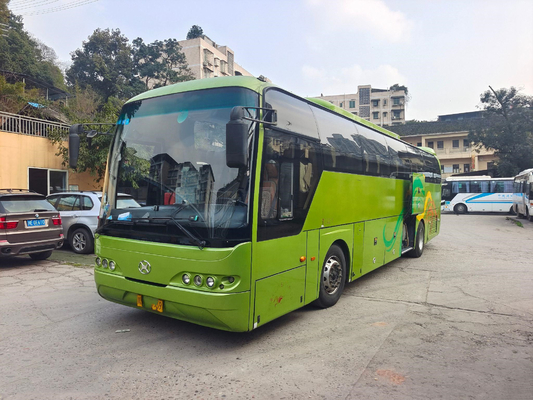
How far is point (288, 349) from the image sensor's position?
4.44 m

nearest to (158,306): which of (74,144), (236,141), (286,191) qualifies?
(286,191)

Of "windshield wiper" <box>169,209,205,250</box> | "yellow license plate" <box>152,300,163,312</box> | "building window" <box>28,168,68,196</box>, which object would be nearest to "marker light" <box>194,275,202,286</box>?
"windshield wiper" <box>169,209,205,250</box>

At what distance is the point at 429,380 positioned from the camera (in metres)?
3.74

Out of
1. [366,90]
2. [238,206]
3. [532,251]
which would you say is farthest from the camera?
[366,90]

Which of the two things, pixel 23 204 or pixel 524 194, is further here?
pixel 524 194

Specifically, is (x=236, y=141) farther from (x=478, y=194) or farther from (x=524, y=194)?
(x=478, y=194)

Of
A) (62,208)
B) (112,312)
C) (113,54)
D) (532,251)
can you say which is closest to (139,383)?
(112,312)

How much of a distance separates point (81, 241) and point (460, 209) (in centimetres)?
2854

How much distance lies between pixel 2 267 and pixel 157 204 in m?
6.67

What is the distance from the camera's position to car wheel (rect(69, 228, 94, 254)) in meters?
10.3

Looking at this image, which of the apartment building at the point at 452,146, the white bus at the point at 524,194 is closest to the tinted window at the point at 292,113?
the white bus at the point at 524,194

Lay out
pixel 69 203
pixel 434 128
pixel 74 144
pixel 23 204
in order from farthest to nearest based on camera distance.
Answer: pixel 434 128
pixel 69 203
pixel 23 204
pixel 74 144

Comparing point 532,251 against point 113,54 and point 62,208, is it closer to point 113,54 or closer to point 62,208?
point 62,208

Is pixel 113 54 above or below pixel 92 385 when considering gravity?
above
